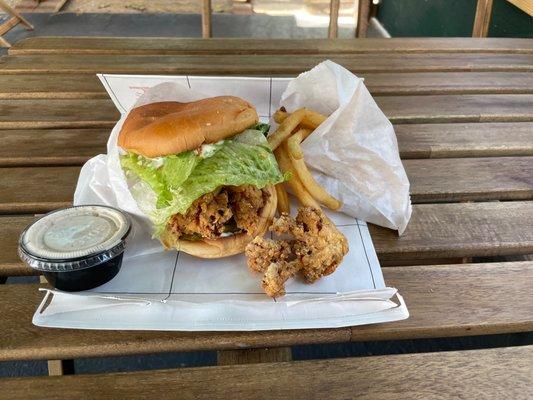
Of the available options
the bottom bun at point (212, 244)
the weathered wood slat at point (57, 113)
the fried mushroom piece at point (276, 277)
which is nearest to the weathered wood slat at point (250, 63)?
the weathered wood slat at point (57, 113)

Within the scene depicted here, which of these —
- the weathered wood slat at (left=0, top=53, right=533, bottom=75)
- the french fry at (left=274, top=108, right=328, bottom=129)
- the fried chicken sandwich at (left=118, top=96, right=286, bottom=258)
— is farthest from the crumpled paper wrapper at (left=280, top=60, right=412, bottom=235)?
the weathered wood slat at (left=0, top=53, right=533, bottom=75)

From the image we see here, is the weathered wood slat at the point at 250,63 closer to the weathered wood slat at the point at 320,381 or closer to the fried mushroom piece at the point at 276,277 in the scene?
the fried mushroom piece at the point at 276,277

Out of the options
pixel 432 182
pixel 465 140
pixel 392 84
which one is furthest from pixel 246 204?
pixel 392 84

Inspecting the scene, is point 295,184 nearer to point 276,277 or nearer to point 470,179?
point 276,277

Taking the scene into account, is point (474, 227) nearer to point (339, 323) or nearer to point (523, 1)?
point (339, 323)

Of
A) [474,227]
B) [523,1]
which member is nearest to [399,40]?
[523,1]

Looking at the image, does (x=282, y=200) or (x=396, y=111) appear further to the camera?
(x=396, y=111)
